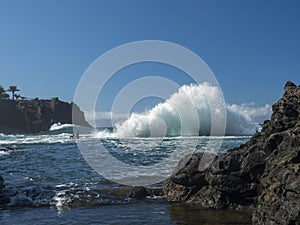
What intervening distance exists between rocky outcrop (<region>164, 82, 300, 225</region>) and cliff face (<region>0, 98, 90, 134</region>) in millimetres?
97165

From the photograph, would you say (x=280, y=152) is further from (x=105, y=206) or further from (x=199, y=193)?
(x=105, y=206)

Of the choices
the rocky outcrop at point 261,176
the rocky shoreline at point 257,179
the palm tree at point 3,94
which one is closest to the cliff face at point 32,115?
the palm tree at point 3,94

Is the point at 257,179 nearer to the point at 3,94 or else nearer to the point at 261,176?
the point at 261,176

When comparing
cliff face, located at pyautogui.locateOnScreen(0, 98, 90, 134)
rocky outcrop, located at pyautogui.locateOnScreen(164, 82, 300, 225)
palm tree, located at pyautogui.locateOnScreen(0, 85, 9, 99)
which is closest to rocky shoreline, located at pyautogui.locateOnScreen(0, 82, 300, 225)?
rocky outcrop, located at pyautogui.locateOnScreen(164, 82, 300, 225)

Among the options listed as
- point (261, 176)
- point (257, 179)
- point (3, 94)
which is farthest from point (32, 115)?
point (261, 176)

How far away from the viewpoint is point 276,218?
7.53m

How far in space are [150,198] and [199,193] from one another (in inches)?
71.0

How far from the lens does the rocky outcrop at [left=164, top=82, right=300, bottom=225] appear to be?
7695mm

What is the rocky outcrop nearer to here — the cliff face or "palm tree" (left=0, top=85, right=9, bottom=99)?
the cliff face

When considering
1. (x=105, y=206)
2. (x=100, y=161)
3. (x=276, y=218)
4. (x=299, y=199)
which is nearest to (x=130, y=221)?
(x=105, y=206)

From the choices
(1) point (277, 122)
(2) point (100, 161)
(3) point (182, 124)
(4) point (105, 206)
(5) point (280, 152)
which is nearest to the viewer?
(5) point (280, 152)

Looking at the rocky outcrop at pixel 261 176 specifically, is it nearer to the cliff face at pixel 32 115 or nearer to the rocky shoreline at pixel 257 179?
the rocky shoreline at pixel 257 179

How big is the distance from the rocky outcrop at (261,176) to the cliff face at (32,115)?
97165mm

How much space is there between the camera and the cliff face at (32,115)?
114 meters
